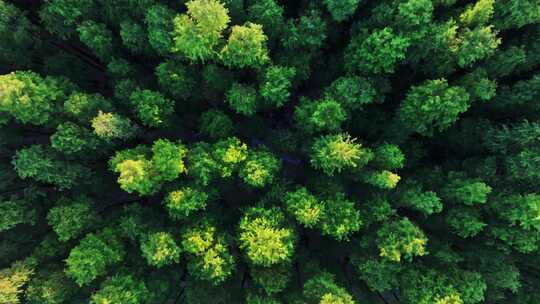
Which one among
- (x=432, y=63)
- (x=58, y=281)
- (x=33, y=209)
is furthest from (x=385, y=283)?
(x=33, y=209)

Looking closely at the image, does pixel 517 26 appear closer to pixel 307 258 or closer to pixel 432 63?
pixel 432 63

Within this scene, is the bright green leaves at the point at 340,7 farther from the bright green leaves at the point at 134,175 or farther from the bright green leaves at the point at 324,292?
the bright green leaves at the point at 324,292

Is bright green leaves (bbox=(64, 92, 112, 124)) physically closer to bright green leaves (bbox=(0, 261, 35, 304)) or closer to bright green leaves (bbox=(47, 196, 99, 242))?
bright green leaves (bbox=(47, 196, 99, 242))

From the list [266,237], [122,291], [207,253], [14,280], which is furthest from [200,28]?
[14,280]

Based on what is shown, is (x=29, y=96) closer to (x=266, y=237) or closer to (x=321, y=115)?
(x=266, y=237)

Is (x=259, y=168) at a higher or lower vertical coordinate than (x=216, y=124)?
lower

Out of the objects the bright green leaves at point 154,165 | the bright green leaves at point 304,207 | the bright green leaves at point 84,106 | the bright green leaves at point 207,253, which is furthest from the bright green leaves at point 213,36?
the bright green leaves at point 207,253

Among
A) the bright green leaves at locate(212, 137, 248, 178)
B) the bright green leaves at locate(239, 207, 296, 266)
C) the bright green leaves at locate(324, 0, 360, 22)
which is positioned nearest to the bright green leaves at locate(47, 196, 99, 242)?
the bright green leaves at locate(212, 137, 248, 178)
